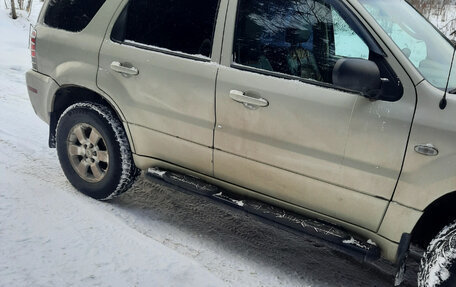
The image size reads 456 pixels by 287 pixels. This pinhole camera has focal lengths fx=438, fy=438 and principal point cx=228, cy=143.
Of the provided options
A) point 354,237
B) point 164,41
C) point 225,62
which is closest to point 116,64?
point 164,41

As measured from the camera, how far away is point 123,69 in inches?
124

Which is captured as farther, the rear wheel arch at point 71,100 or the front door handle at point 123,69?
the rear wheel arch at point 71,100

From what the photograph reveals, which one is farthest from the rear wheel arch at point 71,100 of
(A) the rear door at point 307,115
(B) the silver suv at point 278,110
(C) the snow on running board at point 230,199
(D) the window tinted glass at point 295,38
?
(D) the window tinted glass at point 295,38

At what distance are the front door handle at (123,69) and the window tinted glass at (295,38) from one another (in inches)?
30.7

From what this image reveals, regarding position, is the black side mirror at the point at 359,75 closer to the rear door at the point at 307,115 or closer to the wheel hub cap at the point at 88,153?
the rear door at the point at 307,115

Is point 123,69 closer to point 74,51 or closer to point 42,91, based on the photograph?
point 74,51

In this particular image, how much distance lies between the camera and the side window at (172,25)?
9.62ft

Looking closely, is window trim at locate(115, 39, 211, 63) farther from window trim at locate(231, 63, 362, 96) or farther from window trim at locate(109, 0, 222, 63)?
window trim at locate(231, 63, 362, 96)

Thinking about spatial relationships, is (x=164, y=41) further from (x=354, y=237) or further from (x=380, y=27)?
(x=354, y=237)

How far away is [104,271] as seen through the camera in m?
2.55

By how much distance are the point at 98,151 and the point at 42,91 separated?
75cm

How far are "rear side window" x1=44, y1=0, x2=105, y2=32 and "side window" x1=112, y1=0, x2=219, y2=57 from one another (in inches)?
12.3

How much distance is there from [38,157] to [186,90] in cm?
204

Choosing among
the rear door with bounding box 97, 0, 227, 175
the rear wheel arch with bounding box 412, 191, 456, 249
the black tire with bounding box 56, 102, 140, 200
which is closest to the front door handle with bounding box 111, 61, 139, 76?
the rear door with bounding box 97, 0, 227, 175
